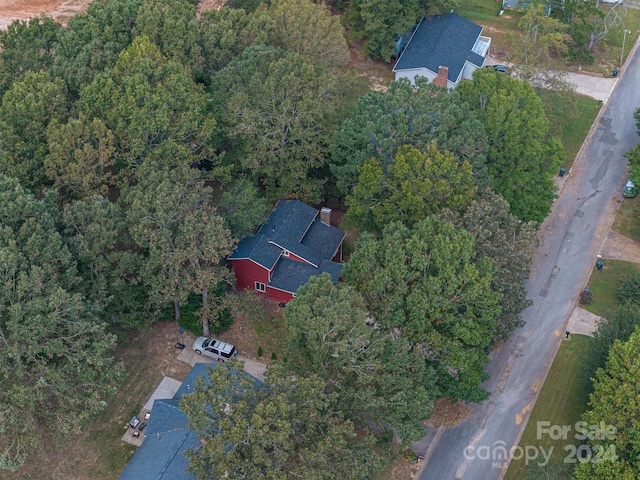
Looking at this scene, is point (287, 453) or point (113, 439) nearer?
point (287, 453)

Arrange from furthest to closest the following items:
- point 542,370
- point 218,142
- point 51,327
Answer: point 218,142 → point 542,370 → point 51,327

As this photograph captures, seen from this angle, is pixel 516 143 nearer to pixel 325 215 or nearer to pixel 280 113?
pixel 325 215

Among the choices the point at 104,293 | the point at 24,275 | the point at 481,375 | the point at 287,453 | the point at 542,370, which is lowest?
the point at 542,370

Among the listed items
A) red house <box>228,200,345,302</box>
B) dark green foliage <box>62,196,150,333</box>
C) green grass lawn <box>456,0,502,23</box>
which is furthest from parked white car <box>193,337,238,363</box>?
green grass lawn <box>456,0,502,23</box>

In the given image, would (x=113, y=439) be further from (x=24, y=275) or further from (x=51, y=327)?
(x=24, y=275)

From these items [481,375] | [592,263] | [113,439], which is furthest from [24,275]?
[592,263]

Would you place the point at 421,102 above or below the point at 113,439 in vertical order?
above
